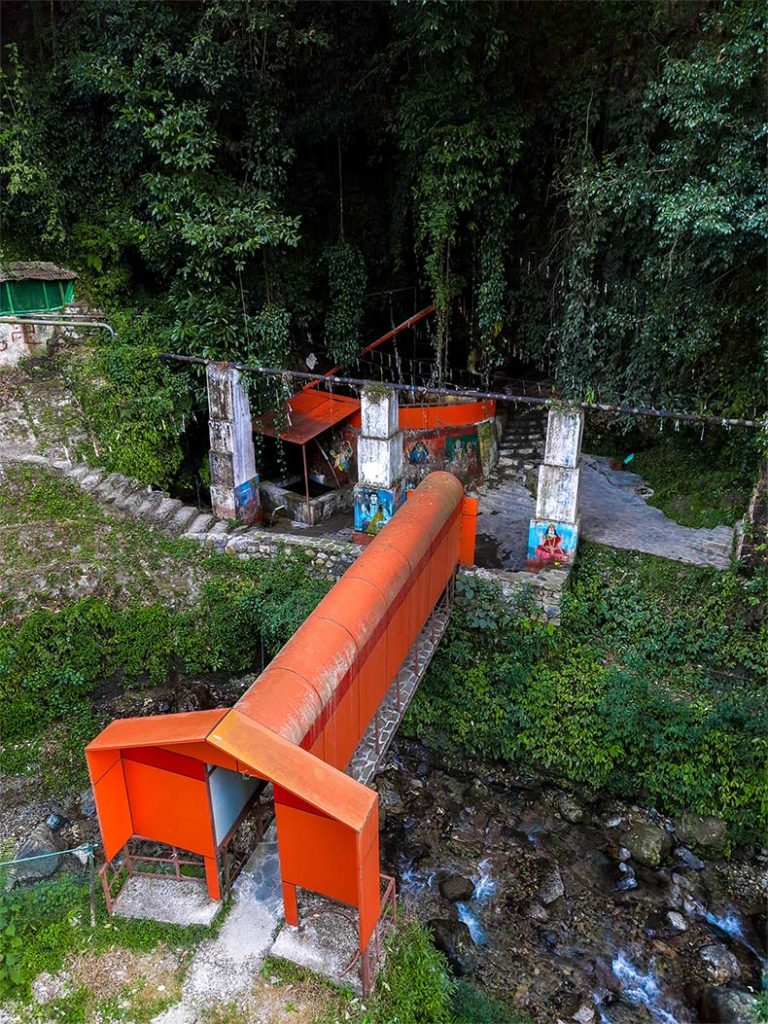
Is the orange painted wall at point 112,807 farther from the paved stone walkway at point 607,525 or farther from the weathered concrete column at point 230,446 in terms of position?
the paved stone walkway at point 607,525

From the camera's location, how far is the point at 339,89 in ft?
48.9

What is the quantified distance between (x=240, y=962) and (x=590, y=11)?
1619cm

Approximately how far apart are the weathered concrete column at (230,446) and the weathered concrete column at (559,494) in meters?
5.62

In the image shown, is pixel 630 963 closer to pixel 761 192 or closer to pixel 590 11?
pixel 761 192

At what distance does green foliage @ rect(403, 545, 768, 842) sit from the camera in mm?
9789

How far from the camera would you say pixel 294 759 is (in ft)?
19.3

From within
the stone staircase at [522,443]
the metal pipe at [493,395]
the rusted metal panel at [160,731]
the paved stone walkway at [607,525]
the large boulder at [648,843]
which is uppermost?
the metal pipe at [493,395]

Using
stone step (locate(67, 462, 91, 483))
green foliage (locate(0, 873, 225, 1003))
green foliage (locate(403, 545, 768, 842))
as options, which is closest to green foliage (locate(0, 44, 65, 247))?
stone step (locate(67, 462, 91, 483))

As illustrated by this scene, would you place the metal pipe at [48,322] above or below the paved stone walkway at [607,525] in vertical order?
above

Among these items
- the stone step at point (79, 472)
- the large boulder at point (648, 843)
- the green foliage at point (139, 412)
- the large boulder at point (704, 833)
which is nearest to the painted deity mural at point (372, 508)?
the green foliage at point (139, 412)

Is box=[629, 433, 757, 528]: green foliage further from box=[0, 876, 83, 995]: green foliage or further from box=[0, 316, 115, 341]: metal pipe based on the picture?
box=[0, 316, 115, 341]: metal pipe

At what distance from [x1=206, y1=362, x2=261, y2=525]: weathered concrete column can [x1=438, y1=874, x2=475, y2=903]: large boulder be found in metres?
7.47

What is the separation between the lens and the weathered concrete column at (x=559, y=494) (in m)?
11.4

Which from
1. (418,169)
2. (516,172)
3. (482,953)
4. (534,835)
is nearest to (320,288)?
(418,169)
